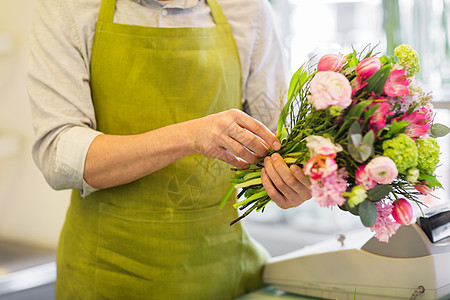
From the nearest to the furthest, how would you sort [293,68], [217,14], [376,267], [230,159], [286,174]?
[286,174] < [230,159] < [376,267] < [217,14] < [293,68]

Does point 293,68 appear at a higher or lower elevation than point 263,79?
lower

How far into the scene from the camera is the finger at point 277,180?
3.60 ft

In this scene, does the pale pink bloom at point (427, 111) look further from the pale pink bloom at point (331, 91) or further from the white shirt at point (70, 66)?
the white shirt at point (70, 66)

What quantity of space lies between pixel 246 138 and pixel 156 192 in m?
0.38

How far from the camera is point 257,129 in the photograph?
3.71 ft

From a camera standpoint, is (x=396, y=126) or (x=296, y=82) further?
(x=296, y=82)

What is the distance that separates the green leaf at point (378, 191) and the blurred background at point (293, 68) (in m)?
0.61

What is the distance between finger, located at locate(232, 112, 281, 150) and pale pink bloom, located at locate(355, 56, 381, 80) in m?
0.24

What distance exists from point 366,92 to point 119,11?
2.41 ft

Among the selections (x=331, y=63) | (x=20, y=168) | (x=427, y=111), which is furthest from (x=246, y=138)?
(x=20, y=168)

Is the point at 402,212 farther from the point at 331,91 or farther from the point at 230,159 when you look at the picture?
the point at 230,159

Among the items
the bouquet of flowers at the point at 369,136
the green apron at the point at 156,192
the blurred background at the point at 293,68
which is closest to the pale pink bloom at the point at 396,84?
the bouquet of flowers at the point at 369,136

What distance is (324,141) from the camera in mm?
900

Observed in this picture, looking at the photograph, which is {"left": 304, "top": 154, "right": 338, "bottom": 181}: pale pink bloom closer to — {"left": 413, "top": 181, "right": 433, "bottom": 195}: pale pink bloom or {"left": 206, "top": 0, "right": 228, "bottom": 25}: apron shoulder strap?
{"left": 413, "top": 181, "right": 433, "bottom": 195}: pale pink bloom
